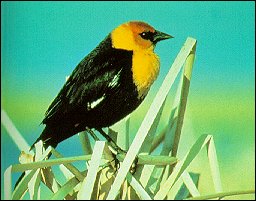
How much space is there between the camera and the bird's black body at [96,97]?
113 centimetres

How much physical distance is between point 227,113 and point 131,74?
293 millimetres

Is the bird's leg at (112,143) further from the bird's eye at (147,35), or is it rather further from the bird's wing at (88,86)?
the bird's eye at (147,35)

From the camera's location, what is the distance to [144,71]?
3.68 feet

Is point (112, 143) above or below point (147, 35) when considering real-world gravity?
below

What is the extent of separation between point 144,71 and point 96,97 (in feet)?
0.38

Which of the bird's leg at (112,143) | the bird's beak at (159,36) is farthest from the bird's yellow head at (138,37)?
the bird's leg at (112,143)

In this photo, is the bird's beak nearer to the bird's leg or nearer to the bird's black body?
the bird's black body

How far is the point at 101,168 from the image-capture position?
40.4 inches

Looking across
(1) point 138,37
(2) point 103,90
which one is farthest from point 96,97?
(1) point 138,37

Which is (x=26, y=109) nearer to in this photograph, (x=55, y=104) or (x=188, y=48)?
(x=55, y=104)

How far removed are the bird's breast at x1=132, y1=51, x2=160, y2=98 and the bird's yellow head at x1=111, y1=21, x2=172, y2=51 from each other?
0.04 metres

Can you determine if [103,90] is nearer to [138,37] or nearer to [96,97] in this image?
[96,97]

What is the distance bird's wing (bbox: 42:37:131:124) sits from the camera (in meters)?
1.13

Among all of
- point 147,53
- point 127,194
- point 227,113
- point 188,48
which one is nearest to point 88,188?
point 127,194
